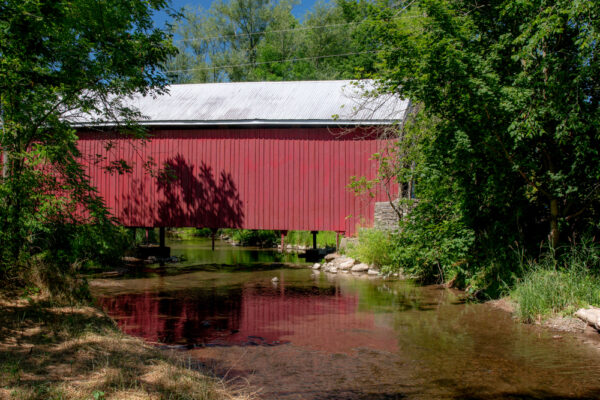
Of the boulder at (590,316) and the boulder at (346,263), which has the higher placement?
the boulder at (346,263)

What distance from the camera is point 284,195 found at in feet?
46.3

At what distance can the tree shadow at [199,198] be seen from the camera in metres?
14.4

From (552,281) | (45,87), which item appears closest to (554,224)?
(552,281)

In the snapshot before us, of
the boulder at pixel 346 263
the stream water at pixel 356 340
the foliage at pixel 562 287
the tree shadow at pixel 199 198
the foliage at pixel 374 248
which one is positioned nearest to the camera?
the stream water at pixel 356 340

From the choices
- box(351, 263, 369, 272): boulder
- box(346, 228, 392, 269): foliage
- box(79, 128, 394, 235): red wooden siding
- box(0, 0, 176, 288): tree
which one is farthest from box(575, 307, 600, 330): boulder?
box(79, 128, 394, 235): red wooden siding

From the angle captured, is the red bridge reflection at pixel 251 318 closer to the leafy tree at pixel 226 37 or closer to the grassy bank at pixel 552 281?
the grassy bank at pixel 552 281

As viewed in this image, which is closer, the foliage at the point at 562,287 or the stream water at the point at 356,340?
the stream water at the point at 356,340

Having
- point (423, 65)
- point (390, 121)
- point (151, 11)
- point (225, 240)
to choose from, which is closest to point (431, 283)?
point (390, 121)

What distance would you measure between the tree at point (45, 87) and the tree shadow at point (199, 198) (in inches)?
256

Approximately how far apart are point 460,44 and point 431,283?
5167mm

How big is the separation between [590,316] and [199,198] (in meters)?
10.3

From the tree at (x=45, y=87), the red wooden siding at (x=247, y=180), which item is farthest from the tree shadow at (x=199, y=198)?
the tree at (x=45, y=87)

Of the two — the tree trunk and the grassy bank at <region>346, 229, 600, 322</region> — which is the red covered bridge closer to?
Result: the grassy bank at <region>346, 229, 600, 322</region>

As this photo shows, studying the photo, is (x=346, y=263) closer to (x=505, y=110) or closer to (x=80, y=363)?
(x=505, y=110)
